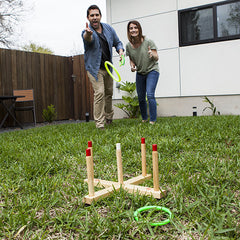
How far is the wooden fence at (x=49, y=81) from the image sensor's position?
8039mm

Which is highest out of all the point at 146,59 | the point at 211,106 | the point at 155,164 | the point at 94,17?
the point at 94,17

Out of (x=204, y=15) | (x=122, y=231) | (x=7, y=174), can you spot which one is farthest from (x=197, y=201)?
(x=204, y=15)

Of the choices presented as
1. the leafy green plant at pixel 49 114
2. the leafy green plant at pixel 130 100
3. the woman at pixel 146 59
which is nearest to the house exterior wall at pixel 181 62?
the leafy green plant at pixel 130 100

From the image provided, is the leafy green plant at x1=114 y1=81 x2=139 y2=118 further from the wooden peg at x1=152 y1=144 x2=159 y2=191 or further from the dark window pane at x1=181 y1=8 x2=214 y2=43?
the wooden peg at x1=152 y1=144 x2=159 y2=191

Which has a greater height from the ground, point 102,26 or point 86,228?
point 102,26

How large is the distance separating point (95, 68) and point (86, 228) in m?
3.39

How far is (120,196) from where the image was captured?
5.45 feet

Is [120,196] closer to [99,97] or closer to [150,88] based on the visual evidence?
[99,97]

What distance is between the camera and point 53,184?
191 cm

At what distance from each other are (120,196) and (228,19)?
6.28 metres

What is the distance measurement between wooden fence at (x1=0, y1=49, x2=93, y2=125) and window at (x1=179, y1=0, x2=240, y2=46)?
370 centimetres

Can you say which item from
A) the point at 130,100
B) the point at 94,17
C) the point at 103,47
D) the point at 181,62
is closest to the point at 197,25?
the point at 181,62

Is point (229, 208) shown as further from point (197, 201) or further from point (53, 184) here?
point (53, 184)

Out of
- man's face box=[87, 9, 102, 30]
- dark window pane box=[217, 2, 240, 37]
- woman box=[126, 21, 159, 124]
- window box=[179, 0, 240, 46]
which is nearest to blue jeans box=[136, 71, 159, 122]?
woman box=[126, 21, 159, 124]
